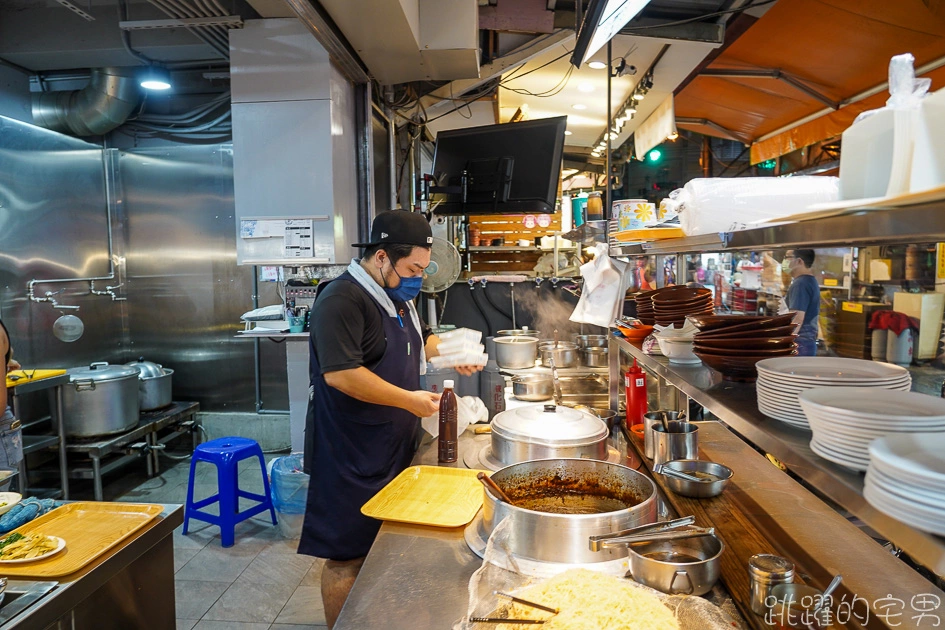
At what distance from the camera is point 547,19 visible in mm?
4219

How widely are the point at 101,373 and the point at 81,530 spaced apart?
3295mm

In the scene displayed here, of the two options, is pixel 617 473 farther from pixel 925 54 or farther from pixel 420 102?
pixel 420 102

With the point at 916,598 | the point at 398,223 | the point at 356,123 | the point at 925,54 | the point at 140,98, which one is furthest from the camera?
the point at 140,98

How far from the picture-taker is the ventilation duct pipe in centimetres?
531

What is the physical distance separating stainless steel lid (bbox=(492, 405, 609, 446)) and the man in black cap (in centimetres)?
41

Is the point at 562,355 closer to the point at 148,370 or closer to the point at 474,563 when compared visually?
the point at 474,563

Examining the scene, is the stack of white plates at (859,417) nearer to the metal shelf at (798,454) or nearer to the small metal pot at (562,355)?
the metal shelf at (798,454)

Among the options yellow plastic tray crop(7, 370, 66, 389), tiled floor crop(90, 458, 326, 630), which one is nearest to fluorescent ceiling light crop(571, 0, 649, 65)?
tiled floor crop(90, 458, 326, 630)

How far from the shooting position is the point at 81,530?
208cm

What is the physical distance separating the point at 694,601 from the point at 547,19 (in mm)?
4134

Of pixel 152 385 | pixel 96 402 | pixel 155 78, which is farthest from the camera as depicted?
pixel 152 385

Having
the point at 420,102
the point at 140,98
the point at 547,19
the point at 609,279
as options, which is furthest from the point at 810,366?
the point at 140,98

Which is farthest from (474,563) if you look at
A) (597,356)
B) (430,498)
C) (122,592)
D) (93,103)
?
(93,103)

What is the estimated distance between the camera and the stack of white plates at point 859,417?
75 cm
